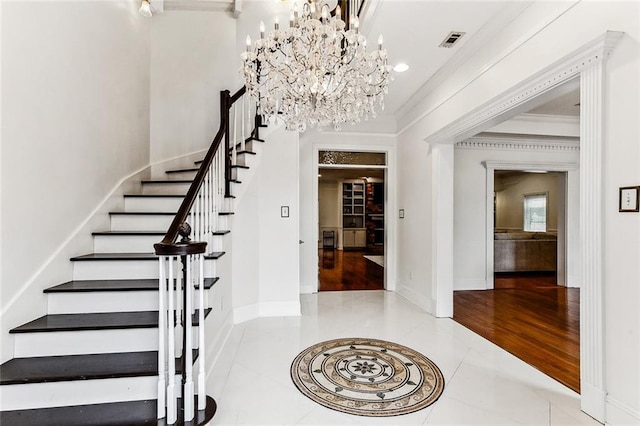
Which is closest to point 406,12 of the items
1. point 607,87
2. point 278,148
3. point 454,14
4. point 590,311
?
point 454,14

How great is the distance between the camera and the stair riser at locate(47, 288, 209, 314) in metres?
2.19

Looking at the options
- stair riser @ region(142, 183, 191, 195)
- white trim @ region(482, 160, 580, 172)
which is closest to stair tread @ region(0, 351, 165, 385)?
stair riser @ region(142, 183, 191, 195)

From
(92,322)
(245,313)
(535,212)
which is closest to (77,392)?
(92,322)

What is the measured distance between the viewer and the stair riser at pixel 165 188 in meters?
3.58

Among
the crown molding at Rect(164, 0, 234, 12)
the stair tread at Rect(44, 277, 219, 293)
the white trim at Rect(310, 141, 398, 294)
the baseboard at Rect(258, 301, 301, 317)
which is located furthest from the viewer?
the white trim at Rect(310, 141, 398, 294)

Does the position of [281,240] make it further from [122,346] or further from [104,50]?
[104,50]

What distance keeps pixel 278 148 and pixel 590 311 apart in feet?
11.3

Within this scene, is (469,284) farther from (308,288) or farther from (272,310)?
(272,310)

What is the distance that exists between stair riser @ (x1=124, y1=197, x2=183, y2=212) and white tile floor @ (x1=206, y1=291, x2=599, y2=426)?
1.53 m

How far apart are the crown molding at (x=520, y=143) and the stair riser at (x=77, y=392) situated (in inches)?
219

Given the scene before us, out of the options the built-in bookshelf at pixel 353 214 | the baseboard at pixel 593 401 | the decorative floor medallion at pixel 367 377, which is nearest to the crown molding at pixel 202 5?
the decorative floor medallion at pixel 367 377

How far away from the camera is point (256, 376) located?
257 cm

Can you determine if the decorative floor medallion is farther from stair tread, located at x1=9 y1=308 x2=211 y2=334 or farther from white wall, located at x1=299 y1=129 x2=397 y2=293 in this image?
white wall, located at x1=299 y1=129 x2=397 y2=293

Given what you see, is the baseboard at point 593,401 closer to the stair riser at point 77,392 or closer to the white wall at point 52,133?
the stair riser at point 77,392
